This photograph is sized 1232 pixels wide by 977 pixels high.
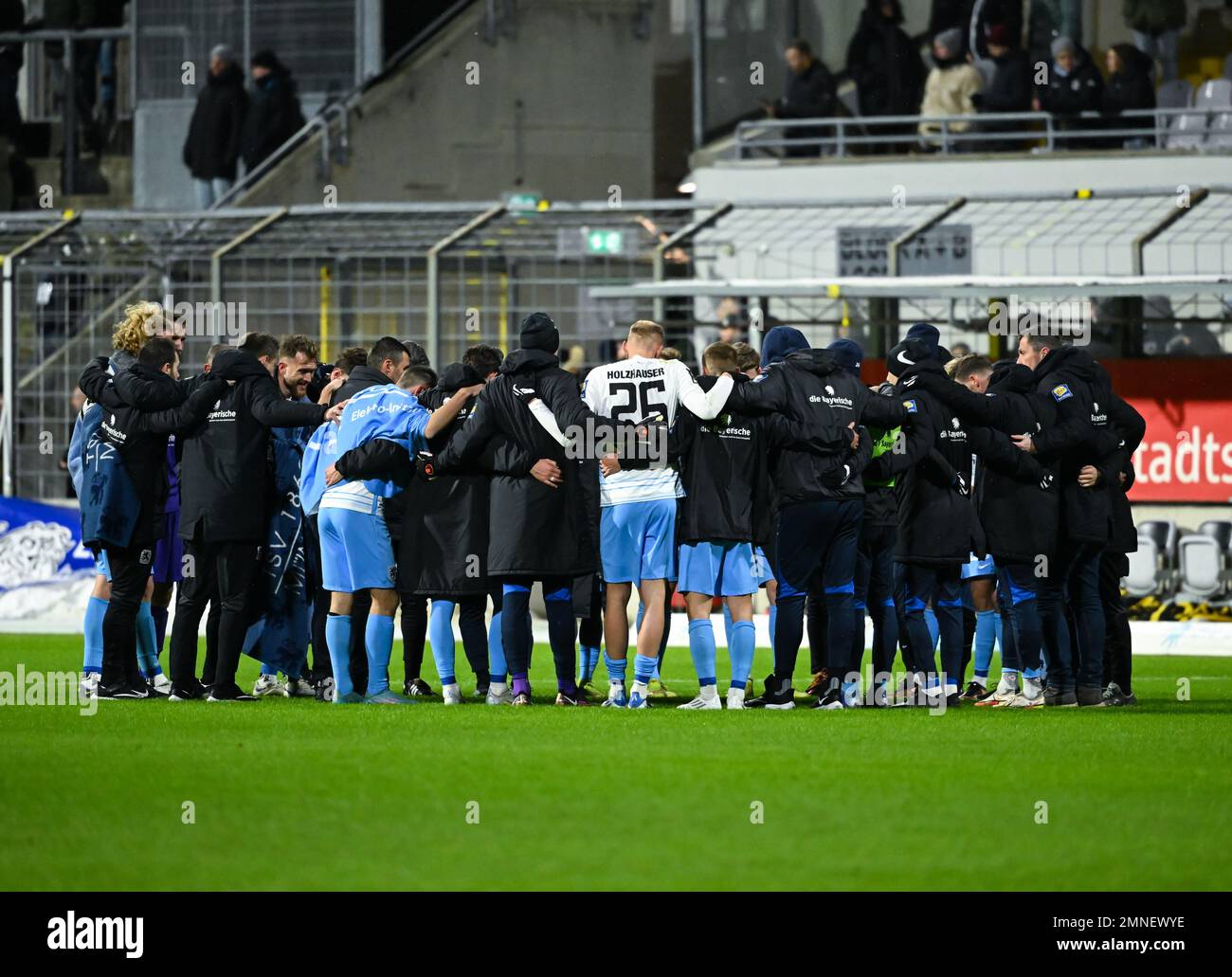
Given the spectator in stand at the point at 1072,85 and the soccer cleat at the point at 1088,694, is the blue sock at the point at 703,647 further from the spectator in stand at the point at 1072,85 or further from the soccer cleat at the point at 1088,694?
the spectator in stand at the point at 1072,85

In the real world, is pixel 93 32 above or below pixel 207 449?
above

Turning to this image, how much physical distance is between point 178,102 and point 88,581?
10.1m

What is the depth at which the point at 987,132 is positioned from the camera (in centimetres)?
2569

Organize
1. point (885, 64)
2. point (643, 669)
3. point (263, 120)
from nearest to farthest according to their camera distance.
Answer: point (643, 669) < point (885, 64) < point (263, 120)

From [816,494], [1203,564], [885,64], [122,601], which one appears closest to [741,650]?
[816,494]

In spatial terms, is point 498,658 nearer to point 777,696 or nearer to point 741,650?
point 741,650

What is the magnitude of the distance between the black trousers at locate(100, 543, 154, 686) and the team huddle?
17mm

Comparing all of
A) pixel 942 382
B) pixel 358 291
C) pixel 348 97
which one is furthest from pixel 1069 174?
pixel 942 382

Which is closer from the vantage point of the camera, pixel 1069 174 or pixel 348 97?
pixel 1069 174

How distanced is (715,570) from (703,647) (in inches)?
18.4

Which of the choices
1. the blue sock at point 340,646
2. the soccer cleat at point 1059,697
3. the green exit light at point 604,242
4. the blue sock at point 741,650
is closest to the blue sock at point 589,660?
the blue sock at point 741,650

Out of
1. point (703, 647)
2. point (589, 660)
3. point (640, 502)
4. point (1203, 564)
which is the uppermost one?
point (640, 502)
